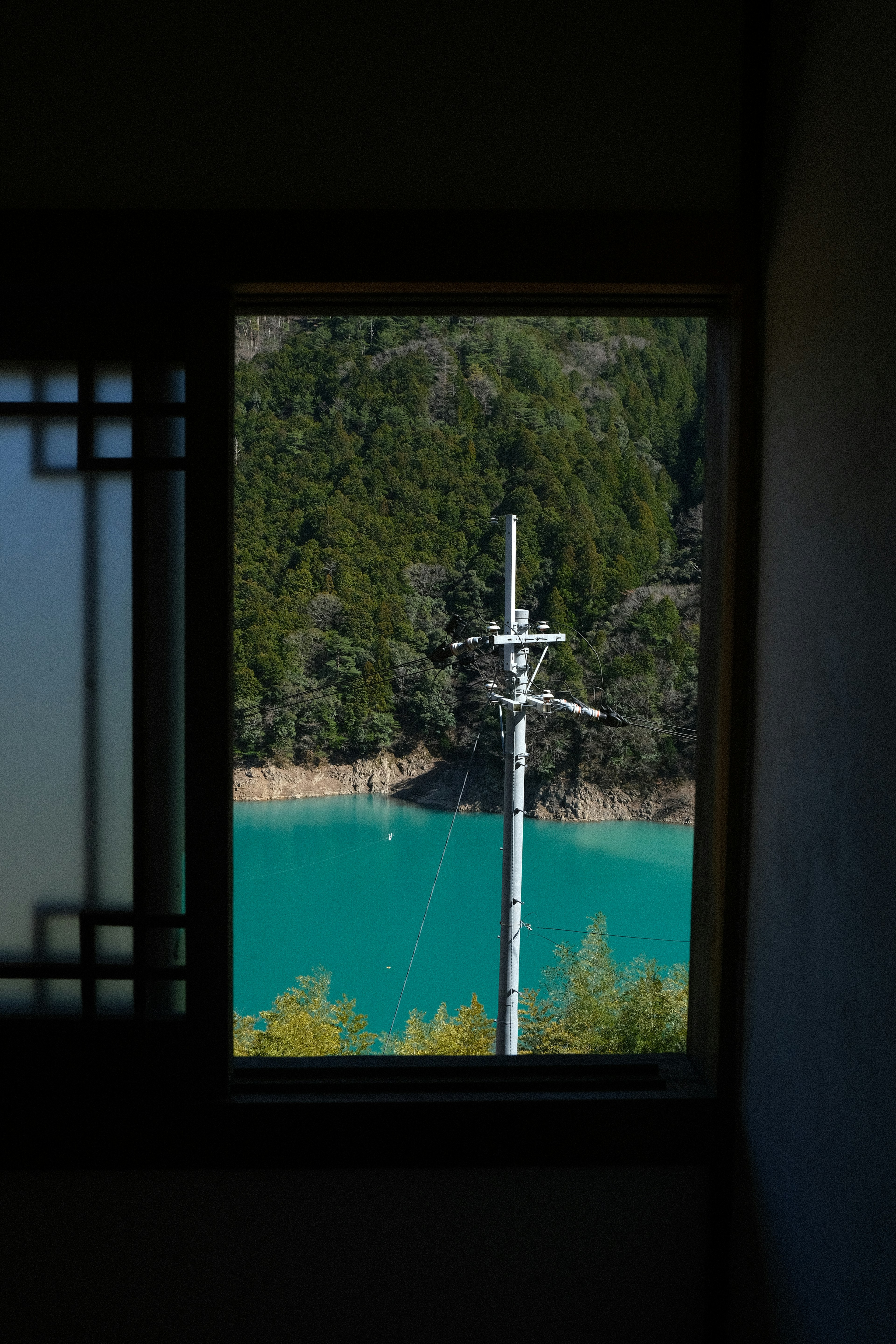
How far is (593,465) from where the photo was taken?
6.66 meters

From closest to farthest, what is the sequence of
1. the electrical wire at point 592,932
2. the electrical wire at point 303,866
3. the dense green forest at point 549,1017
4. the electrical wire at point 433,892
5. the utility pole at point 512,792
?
the utility pole at point 512,792 → the dense green forest at point 549,1017 → the electrical wire at point 592,932 → the electrical wire at point 433,892 → the electrical wire at point 303,866

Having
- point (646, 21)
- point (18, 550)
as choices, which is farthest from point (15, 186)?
point (646, 21)

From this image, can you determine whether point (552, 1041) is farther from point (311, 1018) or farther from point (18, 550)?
point (18, 550)

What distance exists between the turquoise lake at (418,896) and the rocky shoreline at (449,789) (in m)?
0.07

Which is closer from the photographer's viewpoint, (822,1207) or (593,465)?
(822,1207)

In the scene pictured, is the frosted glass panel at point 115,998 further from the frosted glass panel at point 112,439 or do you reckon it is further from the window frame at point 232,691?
Result: the frosted glass panel at point 112,439

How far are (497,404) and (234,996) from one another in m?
6.03

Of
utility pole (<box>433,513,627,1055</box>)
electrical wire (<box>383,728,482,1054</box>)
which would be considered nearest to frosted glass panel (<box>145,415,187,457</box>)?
utility pole (<box>433,513,627,1055</box>)

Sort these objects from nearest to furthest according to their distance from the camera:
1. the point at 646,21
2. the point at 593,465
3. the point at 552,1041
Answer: the point at 646,21
the point at 552,1041
the point at 593,465

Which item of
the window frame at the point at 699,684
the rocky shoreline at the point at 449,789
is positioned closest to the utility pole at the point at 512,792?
the rocky shoreline at the point at 449,789

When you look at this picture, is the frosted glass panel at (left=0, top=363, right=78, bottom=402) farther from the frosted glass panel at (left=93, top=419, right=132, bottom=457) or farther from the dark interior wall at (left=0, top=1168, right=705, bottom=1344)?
the dark interior wall at (left=0, top=1168, right=705, bottom=1344)

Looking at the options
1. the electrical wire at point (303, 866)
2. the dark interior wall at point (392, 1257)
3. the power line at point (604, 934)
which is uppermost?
the dark interior wall at point (392, 1257)

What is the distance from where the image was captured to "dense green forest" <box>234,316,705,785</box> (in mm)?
6367

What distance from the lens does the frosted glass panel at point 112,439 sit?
47.2 inches
